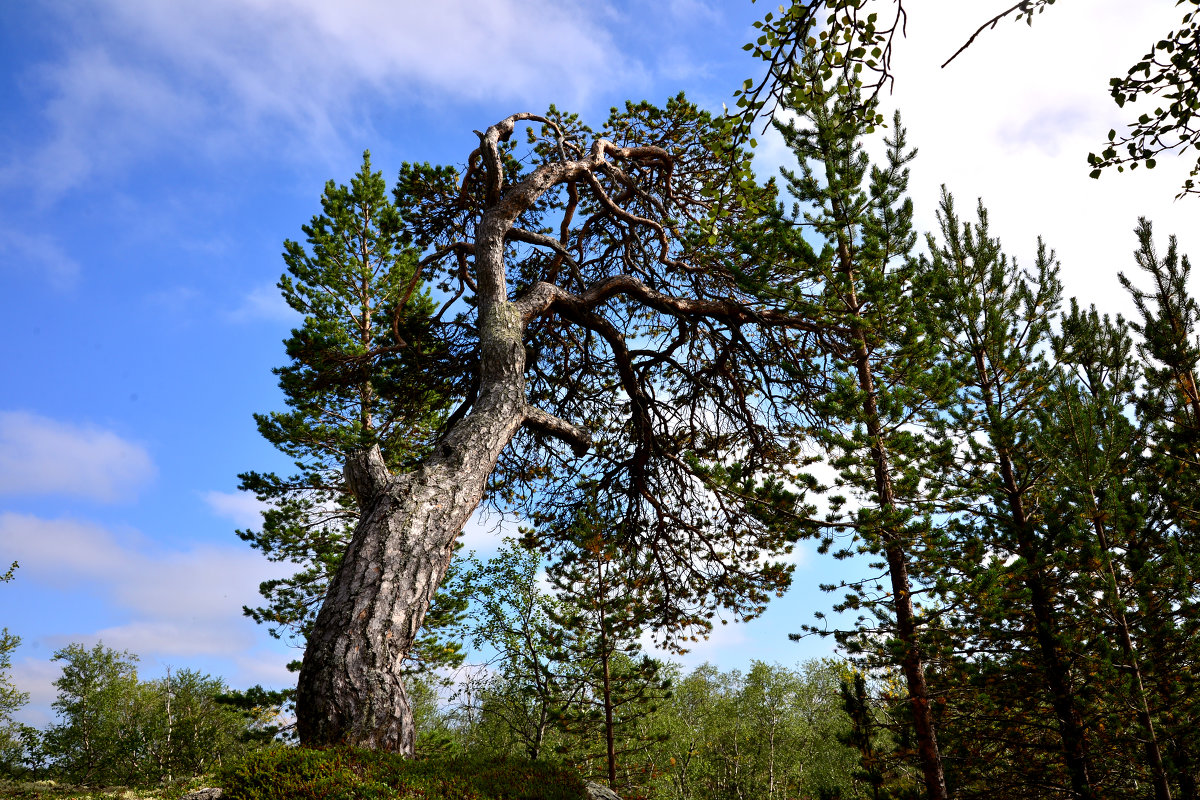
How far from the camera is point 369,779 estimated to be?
4.14m

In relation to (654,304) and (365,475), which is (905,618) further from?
(365,475)

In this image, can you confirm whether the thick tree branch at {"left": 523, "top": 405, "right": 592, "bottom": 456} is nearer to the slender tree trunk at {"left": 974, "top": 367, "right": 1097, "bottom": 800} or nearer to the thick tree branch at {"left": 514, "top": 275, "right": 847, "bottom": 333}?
the thick tree branch at {"left": 514, "top": 275, "right": 847, "bottom": 333}

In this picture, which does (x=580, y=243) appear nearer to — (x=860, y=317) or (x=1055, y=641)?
(x=860, y=317)

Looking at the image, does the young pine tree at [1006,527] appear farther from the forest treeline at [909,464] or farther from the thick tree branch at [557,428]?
the thick tree branch at [557,428]

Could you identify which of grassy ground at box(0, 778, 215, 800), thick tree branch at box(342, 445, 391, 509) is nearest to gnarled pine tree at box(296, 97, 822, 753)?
thick tree branch at box(342, 445, 391, 509)

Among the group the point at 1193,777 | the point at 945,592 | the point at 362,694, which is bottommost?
the point at 1193,777

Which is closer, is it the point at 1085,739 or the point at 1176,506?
the point at 1085,739

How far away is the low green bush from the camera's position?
4.03m

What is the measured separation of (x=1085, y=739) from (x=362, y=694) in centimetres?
781

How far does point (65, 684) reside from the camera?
32281 millimetres

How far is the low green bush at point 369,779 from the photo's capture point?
4031 millimetres

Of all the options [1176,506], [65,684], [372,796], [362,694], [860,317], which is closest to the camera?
[372,796]

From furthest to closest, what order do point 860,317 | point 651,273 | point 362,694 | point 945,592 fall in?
point 651,273
point 860,317
point 945,592
point 362,694

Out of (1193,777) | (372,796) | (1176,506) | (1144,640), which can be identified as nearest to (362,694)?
(372,796)
